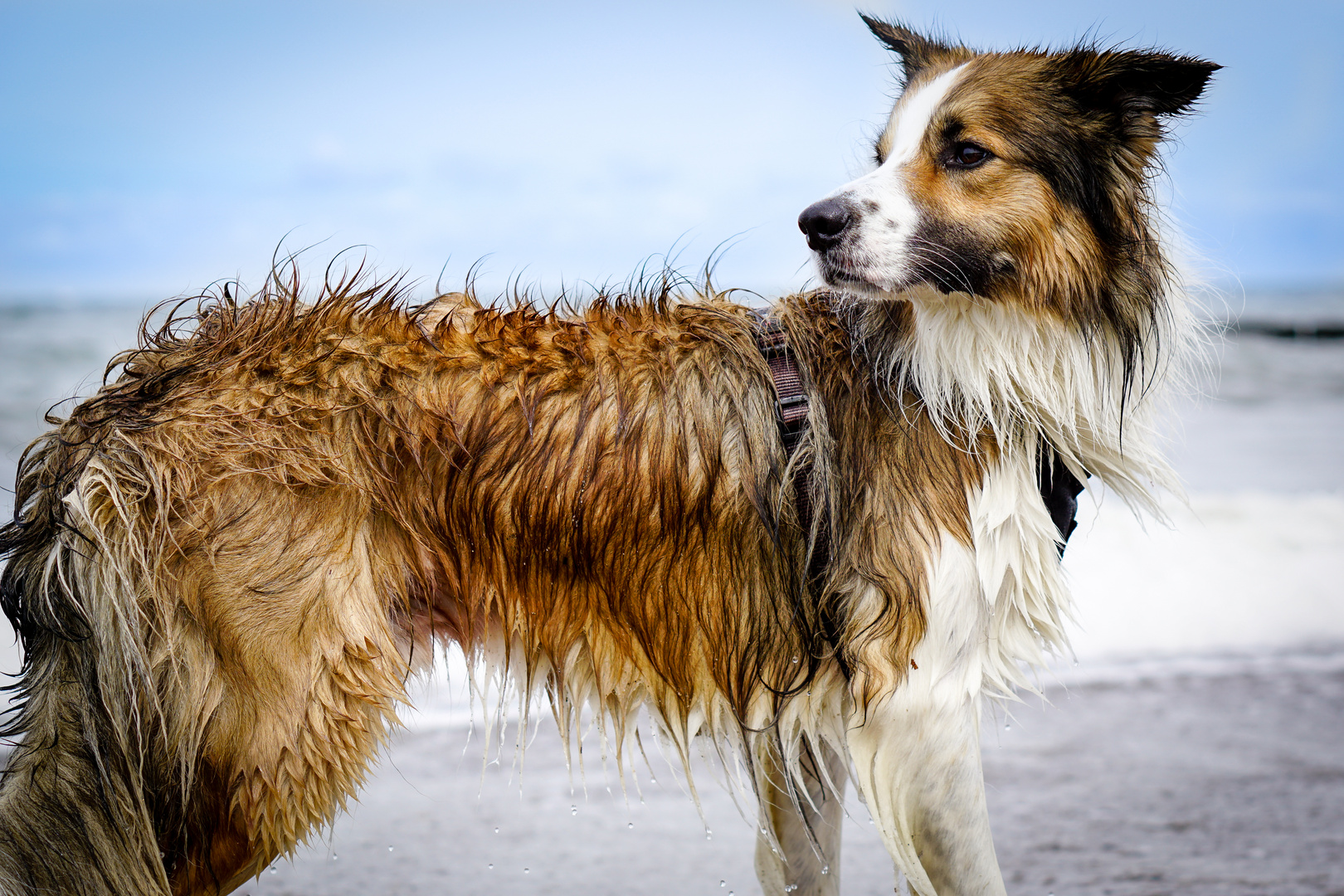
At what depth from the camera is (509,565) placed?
2.46 metres

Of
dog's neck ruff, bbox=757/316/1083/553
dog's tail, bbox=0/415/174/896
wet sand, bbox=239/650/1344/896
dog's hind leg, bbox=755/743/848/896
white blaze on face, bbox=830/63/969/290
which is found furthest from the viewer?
wet sand, bbox=239/650/1344/896

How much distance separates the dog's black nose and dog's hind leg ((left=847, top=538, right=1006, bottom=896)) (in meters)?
0.76

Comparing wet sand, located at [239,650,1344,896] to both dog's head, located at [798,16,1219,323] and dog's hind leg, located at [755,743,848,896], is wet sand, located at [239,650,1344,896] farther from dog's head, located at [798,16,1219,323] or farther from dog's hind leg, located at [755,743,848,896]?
dog's head, located at [798,16,1219,323]

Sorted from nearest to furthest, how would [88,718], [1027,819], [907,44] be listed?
[88,718] → [907,44] → [1027,819]

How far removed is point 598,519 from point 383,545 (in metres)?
0.50

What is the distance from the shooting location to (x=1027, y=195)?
2.38 m

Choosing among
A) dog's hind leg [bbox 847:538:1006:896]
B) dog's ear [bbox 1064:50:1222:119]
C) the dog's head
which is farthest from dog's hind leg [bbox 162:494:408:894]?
dog's ear [bbox 1064:50:1222:119]

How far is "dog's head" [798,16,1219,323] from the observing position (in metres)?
Result: 2.37

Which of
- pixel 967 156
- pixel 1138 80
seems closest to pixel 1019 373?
pixel 967 156

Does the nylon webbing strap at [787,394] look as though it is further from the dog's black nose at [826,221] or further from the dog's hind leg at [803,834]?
the dog's hind leg at [803,834]

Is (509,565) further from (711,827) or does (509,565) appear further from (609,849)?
(711,827)

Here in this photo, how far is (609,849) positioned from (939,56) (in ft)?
9.27

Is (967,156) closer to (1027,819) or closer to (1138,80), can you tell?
(1138,80)

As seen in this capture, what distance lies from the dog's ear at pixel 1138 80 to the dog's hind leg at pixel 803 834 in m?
1.82
